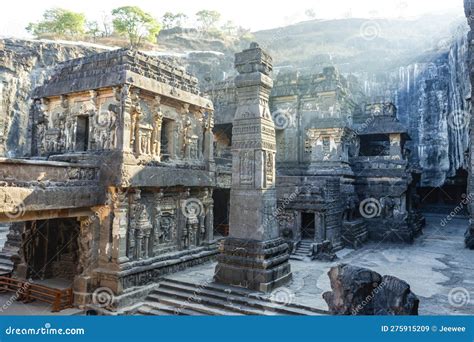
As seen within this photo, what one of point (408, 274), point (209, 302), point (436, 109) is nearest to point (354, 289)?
point (209, 302)

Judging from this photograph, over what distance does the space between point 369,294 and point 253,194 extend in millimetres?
4301

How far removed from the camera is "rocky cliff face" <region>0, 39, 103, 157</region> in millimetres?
25891

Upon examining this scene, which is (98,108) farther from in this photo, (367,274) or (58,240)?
(367,274)

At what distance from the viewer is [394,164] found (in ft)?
70.8

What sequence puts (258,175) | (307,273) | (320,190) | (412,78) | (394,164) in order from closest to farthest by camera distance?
(258,175), (307,273), (320,190), (394,164), (412,78)

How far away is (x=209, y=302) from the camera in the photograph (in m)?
9.38

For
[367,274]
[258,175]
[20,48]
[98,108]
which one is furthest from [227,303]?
[20,48]

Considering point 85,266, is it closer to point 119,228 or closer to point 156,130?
point 119,228

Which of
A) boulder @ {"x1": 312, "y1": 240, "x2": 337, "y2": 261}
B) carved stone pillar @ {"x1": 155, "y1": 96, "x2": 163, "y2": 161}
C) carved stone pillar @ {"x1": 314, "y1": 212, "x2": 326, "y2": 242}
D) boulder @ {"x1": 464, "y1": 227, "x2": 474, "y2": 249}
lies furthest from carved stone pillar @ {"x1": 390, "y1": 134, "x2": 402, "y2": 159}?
carved stone pillar @ {"x1": 155, "y1": 96, "x2": 163, "y2": 161}

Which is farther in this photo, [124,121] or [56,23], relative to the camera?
[56,23]

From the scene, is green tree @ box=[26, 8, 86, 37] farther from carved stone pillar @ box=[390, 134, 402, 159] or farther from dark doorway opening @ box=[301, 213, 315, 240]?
carved stone pillar @ box=[390, 134, 402, 159]

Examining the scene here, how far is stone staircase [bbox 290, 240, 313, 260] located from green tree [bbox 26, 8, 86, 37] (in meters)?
37.0

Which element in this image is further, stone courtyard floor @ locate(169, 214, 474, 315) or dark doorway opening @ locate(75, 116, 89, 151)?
dark doorway opening @ locate(75, 116, 89, 151)

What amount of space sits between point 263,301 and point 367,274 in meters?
3.44
